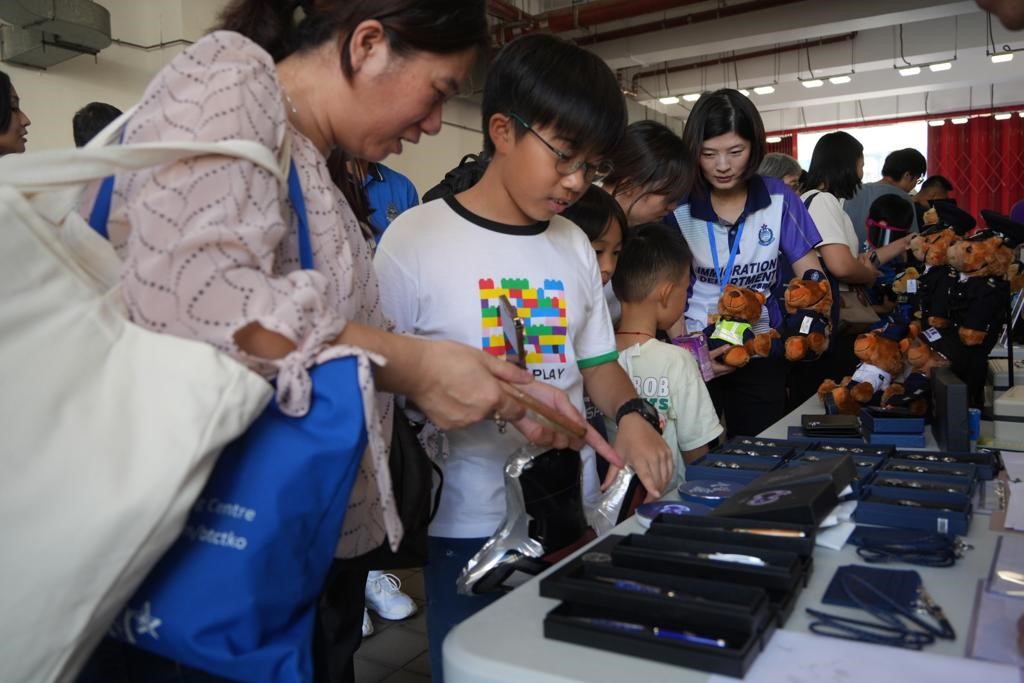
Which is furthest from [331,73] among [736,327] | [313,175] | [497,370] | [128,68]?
[128,68]

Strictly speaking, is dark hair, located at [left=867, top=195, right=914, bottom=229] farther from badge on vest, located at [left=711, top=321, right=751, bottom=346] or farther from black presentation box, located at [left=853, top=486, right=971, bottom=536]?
black presentation box, located at [left=853, top=486, right=971, bottom=536]

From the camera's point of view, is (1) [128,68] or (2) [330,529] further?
(1) [128,68]

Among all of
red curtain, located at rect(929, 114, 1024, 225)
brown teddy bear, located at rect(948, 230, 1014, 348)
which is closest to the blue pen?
brown teddy bear, located at rect(948, 230, 1014, 348)

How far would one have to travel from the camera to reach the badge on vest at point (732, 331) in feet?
7.66

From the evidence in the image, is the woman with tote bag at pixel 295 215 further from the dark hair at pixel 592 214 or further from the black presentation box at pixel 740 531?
the dark hair at pixel 592 214

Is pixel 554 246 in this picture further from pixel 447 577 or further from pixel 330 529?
pixel 330 529

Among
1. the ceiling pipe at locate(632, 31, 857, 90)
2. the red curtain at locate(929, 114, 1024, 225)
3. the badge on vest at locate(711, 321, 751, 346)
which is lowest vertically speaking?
the badge on vest at locate(711, 321, 751, 346)

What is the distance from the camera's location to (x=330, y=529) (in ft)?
2.56

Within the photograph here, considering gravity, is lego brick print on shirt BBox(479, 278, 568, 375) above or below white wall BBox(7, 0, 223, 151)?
below

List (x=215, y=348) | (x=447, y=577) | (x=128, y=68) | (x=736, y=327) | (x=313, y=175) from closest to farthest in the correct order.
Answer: (x=215, y=348) → (x=313, y=175) → (x=447, y=577) → (x=736, y=327) → (x=128, y=68)

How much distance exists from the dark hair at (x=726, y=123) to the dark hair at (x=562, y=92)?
3.39ft

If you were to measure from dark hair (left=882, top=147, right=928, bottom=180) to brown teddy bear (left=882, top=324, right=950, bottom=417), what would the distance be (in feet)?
10.5

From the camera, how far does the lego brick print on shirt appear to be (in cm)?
138

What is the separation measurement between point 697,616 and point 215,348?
0.49m
